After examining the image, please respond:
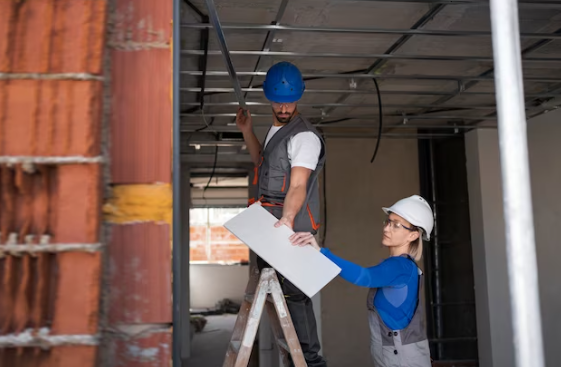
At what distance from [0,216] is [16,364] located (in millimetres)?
287

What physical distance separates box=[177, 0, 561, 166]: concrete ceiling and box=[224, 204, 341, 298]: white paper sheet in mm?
1290

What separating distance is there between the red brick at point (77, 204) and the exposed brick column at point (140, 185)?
0.27 feet

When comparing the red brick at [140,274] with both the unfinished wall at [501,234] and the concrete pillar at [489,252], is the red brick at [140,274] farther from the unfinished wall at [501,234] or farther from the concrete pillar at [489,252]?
the concrete pillar at [489,252]

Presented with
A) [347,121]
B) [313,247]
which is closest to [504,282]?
[347,121]

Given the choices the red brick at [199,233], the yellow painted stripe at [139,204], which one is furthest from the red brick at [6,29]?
the red brick at [199,233]

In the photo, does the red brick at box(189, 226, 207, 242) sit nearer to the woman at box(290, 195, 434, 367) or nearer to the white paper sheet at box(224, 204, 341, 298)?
the woman at box(290, 195, 434, 367)

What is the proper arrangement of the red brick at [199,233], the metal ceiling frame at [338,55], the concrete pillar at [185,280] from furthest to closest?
the red brick at [199,233]
the concrete pillar at [185,280]
the metal ceiling frame at [338,55]

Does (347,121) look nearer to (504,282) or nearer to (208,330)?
(504,282)

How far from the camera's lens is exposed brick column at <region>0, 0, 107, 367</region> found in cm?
105

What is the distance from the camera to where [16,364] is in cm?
104

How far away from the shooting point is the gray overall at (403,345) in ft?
7.50

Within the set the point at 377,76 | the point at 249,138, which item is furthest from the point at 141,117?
the point at 377,76

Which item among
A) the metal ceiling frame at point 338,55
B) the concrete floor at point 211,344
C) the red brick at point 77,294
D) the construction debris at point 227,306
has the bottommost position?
the concrete floor at point 211,344

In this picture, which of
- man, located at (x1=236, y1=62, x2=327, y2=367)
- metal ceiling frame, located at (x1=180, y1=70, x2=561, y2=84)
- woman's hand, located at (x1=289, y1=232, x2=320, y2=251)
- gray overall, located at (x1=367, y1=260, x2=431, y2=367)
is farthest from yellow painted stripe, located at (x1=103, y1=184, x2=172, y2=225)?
metal ceiling frame, located at (x1=180, y1=70, x2=561, y2=84)
